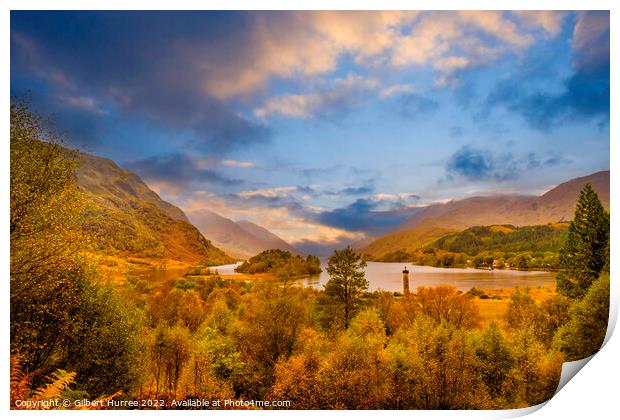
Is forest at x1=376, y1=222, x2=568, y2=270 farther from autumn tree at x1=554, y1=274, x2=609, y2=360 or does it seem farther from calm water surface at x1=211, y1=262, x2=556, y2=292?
autumn tree at x1=554, y1=274, x2=609, y2=360

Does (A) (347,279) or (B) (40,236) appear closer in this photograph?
(B) (40,236)

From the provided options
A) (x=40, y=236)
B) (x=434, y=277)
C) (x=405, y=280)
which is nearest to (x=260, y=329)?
(x=405, y=280)

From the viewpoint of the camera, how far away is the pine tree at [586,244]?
866 cm

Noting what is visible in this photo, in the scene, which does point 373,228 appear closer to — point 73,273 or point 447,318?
point 447,318

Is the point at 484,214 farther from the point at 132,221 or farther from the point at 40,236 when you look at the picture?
the point at 40,236

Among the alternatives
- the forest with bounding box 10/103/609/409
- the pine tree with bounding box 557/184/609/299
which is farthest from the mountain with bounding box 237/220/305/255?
the pine tree with bounding box 557/184/609/299

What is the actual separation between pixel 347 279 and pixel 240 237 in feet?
12.1

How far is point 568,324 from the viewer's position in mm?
8422

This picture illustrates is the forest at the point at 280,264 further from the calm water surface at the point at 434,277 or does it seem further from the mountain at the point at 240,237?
the calm water surface at the point at 434,277

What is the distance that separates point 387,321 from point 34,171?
10.3 metres

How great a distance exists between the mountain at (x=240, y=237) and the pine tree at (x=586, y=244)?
24.4 feet

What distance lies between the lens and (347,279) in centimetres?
1108

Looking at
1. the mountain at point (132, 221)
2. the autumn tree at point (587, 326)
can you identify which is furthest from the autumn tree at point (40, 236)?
the autumn tree at point (587, 326)

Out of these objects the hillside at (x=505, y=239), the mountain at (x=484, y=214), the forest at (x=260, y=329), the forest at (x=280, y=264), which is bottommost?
the forest at (x=260, y=329)
